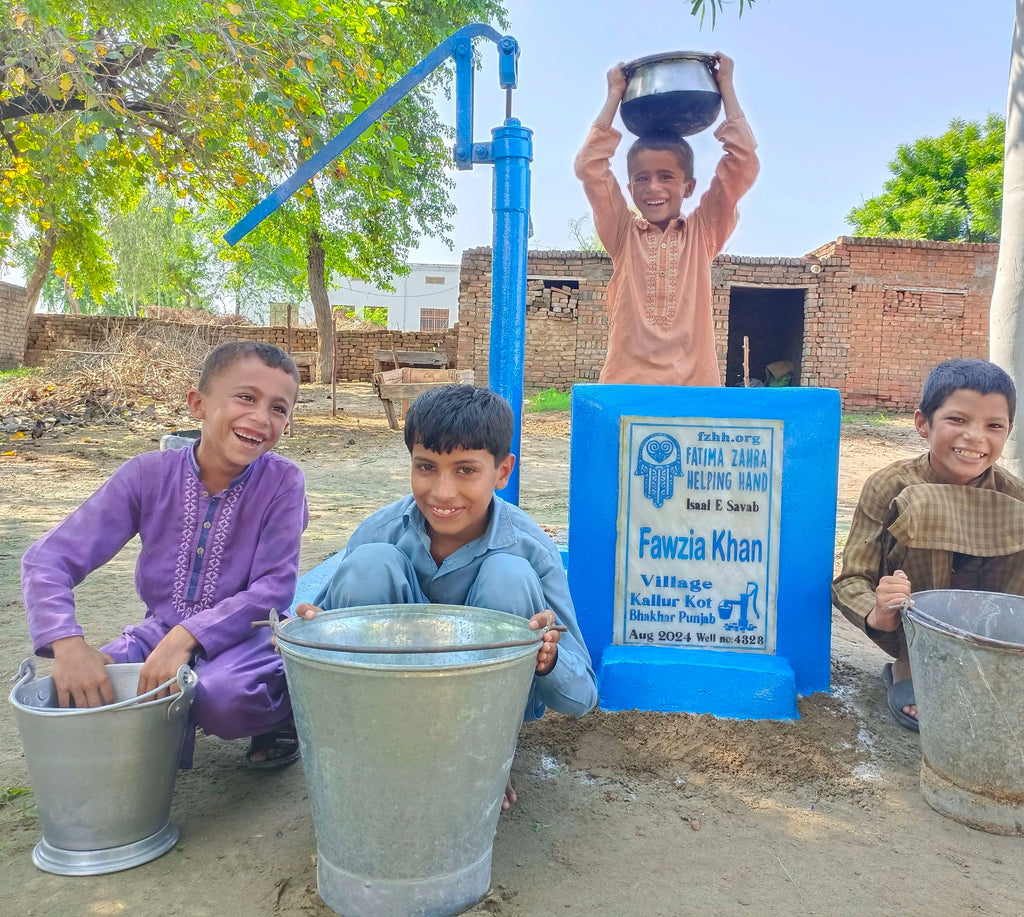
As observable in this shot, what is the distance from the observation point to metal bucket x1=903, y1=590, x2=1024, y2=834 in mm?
1582

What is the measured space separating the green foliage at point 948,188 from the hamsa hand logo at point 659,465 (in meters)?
20.6

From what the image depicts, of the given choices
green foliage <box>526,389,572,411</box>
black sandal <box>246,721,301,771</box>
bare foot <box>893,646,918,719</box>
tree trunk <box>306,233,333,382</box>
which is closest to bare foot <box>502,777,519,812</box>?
black sandal <box>246,721,301,771</box>

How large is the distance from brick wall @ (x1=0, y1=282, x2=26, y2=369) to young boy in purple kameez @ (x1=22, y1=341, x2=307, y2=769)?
1917 centimetres

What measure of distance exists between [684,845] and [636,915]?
26 centimetres

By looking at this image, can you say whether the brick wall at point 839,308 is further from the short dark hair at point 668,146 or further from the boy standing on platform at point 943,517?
the boy standing on platform at point 943,517

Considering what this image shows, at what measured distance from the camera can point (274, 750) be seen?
1892mm

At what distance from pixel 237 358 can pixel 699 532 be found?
4.37ft

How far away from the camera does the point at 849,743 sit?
2.02 m

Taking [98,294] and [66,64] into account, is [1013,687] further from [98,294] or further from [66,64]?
[98,294]

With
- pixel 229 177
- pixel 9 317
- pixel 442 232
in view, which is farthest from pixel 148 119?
pixel 9 317

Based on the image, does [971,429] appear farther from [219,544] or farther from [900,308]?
[900,308]

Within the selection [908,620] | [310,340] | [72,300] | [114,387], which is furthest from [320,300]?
[72,300]

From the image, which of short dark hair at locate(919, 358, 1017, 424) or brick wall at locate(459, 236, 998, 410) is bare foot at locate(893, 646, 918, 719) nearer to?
short dark hair at locate(919, 358, 1017, 424)

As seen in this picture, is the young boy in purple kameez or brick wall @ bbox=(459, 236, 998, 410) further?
brick wall @ bbox=(459, 236, 998, 410)
